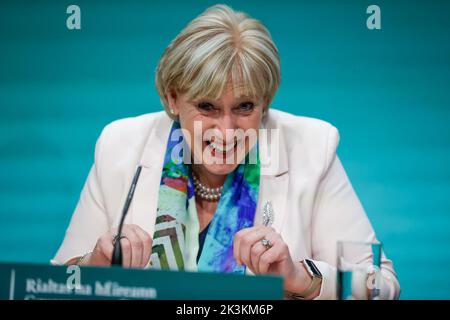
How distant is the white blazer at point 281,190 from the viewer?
102 inches

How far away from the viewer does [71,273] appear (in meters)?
1.76

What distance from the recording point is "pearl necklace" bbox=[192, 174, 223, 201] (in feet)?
8.87

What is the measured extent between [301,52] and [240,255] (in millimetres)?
1126

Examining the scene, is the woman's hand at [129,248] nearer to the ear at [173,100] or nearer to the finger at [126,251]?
the finger at [126,251]

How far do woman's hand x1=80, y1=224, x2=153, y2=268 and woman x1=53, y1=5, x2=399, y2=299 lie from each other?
0.11 meters

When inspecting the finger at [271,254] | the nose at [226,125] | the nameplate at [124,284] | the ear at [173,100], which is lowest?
the nameplate at [124,284]

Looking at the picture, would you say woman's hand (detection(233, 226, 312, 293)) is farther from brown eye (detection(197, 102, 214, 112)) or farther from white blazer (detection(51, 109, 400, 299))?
brown eye (detection(197, 102, 214, 112))

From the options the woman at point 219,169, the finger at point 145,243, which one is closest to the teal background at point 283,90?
the woman at point 219,169

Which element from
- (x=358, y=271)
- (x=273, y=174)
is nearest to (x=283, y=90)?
(x=273, y=174)

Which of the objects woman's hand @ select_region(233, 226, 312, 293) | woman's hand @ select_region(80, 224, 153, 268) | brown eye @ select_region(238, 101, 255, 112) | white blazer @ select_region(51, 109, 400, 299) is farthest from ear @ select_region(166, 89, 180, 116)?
woman's hand @ select_region(233, 226, 312, 293)

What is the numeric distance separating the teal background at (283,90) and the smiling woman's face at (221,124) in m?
0.51

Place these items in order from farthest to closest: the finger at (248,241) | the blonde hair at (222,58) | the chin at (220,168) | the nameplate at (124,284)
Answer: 1. the chin at (220,168)
2. the blonde hair at (222,58)
3. the finger at (248,241)
4. the nameplate at (124,284)

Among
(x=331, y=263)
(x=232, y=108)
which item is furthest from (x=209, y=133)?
(x=331, y=263)
